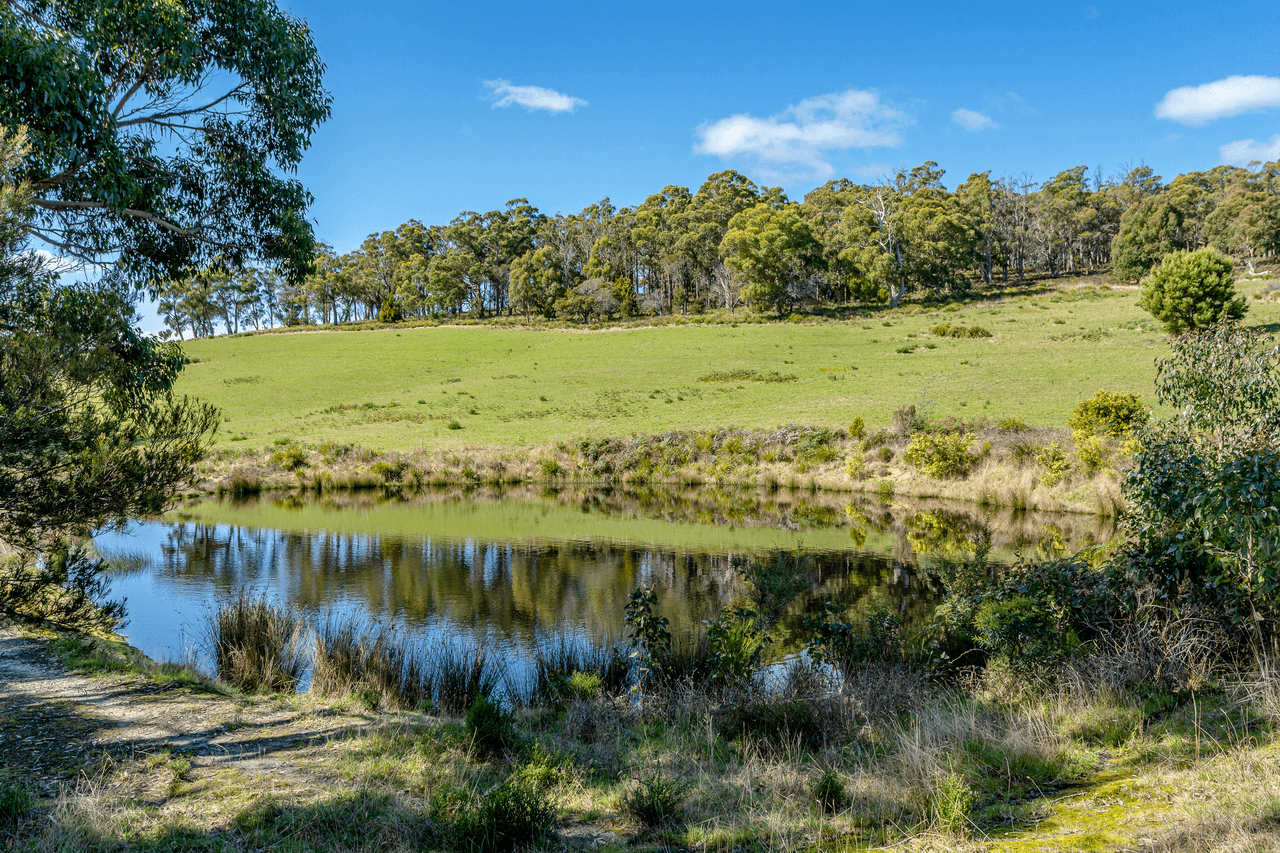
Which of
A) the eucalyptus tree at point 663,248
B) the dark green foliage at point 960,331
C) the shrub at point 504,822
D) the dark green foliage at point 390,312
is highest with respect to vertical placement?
the eucalyptus tree at point 663,248

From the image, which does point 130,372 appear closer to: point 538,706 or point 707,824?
point 538,706

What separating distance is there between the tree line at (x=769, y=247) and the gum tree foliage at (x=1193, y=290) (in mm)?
29103

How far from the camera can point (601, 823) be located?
5.45 meters

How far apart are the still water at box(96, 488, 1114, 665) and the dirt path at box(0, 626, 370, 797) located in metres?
1.94

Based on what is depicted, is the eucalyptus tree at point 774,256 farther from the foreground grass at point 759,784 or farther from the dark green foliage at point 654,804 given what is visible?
the dark green foliage at point 654,804

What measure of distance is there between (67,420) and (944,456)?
28356 mm

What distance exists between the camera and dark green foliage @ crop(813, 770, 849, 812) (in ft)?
17.5

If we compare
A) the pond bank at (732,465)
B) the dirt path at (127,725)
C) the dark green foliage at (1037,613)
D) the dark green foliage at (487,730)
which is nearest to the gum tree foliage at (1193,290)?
the pond bank at (732,465)

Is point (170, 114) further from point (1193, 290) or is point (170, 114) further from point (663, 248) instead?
point (663, 248)

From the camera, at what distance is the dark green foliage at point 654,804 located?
5316 mm

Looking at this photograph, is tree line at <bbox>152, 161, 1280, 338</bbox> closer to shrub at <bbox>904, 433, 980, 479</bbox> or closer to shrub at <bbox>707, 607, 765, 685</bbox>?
shrub at <bbox>904, 433, 980, 479</bbox>

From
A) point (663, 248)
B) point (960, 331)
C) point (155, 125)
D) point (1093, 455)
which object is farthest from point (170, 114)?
point (663, 248)

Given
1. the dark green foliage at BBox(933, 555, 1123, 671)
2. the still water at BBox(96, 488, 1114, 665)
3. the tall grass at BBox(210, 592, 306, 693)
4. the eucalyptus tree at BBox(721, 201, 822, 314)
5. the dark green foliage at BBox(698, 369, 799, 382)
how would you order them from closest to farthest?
the dark green foliage at BBox(933, 555, 1123, 671)
the tall grass at BBox(210, 592, 306, 693)
the still water at BBox(96, 488, 1114, 665)
the dark green foliage at BBox(698, 369, 799, 382)
the eucalyptus tree at BBox(721, 201, 822, 314)

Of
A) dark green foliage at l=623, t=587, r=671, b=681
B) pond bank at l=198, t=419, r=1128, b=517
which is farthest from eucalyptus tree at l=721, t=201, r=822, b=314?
dark green foliage at l=623, t=587, r=671, b=681
